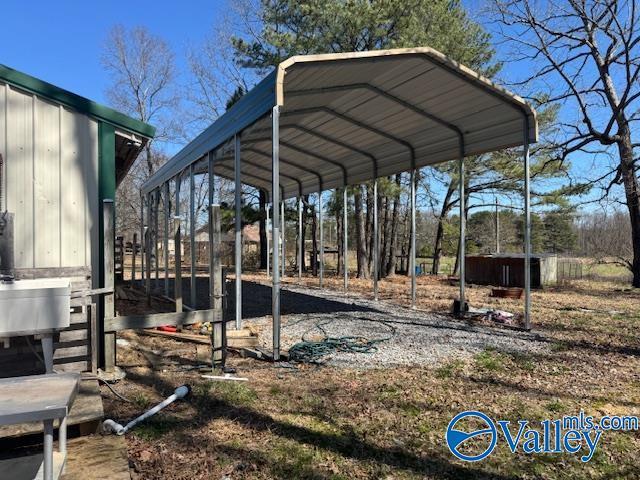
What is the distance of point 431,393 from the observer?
427 centimetres

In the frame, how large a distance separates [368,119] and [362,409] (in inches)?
A: 244

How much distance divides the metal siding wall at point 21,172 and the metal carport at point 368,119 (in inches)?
92.5

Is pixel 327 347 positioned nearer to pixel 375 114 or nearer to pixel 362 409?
pixel 362 409

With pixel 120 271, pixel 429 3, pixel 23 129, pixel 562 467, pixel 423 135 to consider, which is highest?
pixel 429 3

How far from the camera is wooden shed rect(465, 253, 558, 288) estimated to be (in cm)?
1519

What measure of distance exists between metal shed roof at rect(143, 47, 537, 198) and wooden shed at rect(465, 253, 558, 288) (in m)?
6.68

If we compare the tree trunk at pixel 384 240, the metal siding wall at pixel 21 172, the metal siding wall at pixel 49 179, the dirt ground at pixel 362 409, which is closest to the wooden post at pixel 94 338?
the dirt ground at pixel 362 409

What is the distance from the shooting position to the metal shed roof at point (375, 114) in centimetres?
610

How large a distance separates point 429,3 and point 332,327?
37.8ft

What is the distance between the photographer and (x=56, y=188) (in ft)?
14.6

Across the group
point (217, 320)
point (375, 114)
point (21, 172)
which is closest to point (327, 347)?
point (217, 320)

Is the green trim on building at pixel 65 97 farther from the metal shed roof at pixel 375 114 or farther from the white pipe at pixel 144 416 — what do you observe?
the white pipe at pixel 144 416

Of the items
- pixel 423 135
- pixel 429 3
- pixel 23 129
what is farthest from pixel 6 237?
pixel 429 3

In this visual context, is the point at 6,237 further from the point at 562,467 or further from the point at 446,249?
the point at 446,249
